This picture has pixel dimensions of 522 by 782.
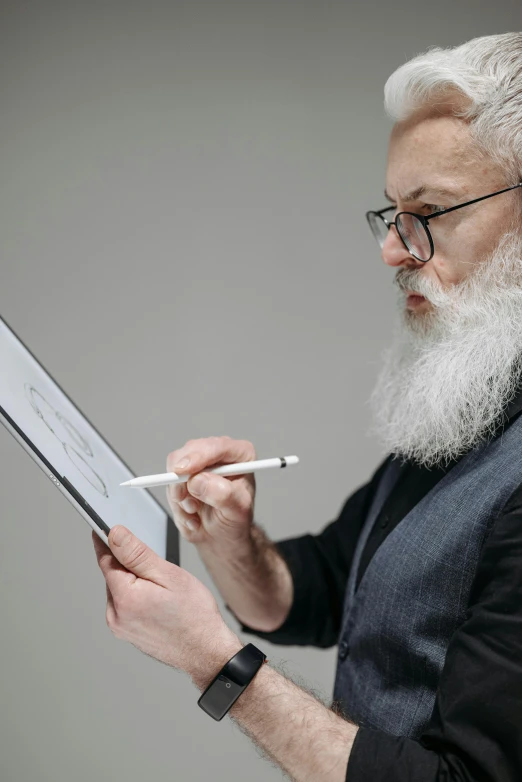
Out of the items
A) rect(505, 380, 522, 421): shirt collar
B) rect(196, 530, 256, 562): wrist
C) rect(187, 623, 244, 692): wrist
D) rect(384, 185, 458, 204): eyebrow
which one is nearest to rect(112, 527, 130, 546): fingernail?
rect(187, 623, 244, 692): wrist

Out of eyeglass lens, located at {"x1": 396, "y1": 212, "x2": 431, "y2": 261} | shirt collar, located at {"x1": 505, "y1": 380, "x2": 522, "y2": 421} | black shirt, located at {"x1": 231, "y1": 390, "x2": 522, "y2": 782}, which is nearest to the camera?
black shirt, located at {"x1": 231, "y1": 390, "x2": 522, "y2": 782}

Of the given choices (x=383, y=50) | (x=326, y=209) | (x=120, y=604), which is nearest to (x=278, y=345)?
(x=326, y=209)

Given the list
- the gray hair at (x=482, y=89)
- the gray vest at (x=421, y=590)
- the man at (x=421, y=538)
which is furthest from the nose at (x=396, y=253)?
the gray vest at (x=421, y=590)

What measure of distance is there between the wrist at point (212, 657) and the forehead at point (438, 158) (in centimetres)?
77

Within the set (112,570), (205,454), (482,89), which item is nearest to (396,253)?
(482,89)

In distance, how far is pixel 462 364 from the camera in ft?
4.13

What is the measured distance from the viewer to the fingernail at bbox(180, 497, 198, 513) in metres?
1.32

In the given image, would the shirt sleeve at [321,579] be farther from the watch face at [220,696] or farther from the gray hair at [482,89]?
the gray hair at [482,89]

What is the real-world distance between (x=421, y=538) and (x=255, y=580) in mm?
459

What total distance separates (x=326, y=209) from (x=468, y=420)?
3.66 ft

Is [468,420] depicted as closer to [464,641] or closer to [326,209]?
[464,641]

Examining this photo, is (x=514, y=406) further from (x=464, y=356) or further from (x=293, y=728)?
(x=293, y=728)

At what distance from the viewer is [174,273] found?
2072mm

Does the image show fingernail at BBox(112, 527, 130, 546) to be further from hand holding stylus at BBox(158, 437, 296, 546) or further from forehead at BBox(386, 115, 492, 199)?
forehead at BBox(386, 115, 492, 199)
